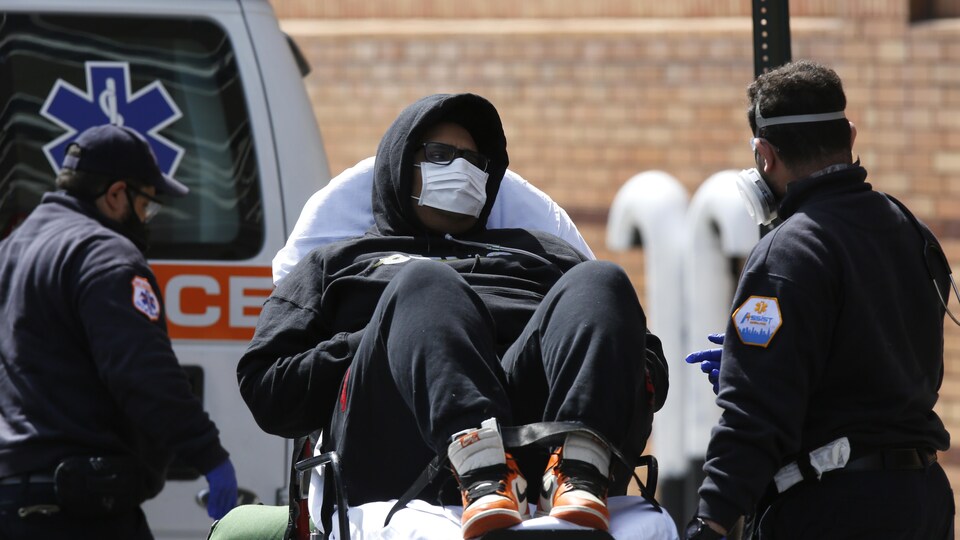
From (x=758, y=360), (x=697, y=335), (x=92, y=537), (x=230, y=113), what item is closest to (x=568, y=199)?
(x=697, y=335)

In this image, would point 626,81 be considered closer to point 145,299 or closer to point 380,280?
point 145,299

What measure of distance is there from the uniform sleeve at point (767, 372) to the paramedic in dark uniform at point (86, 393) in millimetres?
1623

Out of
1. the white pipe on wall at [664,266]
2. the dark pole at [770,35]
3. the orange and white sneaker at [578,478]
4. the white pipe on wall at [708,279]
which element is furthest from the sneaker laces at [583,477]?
the white pipe on wall at [664,266]

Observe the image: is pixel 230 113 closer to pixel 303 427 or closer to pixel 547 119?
pixel 303 427

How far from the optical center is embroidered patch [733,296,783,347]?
3281 mm

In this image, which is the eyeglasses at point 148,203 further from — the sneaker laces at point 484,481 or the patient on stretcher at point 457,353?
the sneaker laces at point 484,481

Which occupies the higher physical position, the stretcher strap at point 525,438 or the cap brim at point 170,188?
the cap brim at point 170,188

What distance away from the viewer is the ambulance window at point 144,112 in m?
5.04

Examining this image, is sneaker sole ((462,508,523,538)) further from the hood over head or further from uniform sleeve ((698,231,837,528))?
the hood over head

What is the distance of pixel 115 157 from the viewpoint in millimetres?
4430

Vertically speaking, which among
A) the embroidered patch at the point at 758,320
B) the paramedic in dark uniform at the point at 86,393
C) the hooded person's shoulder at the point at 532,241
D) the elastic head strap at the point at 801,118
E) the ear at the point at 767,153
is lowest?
the paramedic in dark uniform at the point at 86,393

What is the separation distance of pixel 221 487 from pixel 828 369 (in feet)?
5.94

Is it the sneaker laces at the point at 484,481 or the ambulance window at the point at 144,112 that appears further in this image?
the ambulance window at the point at 144,112

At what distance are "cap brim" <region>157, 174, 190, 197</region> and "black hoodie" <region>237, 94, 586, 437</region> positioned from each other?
0.86m
